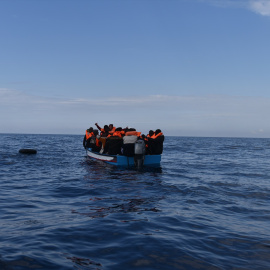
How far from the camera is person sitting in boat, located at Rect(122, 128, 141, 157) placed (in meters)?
17.4

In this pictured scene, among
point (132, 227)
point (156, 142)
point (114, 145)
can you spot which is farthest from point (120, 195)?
point (114, 145)

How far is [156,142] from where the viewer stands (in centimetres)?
1820

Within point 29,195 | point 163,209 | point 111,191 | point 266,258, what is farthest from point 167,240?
point 29,195

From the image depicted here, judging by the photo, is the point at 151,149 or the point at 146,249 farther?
the point at 151,149

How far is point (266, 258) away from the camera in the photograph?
195 inches

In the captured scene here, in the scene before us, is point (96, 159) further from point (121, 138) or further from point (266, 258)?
point (266, 258)

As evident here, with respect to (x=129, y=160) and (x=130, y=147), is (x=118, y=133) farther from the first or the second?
(x=129, y=160)

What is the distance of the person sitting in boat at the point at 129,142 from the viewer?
57.0 feet

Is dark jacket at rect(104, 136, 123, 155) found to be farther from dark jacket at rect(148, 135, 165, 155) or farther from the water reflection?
the water reflection

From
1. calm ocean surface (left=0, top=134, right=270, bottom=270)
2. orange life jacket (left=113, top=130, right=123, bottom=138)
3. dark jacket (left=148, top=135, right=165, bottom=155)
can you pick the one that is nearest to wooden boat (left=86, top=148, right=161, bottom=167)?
dark jacket (left=148, top=135, right=165, bottom=155)

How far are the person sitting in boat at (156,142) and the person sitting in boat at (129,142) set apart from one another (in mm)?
1148

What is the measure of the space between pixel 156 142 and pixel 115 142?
265cm

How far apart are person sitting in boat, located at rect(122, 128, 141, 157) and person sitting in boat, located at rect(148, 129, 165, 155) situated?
115 centimetres

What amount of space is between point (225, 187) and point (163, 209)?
5.05 meters
